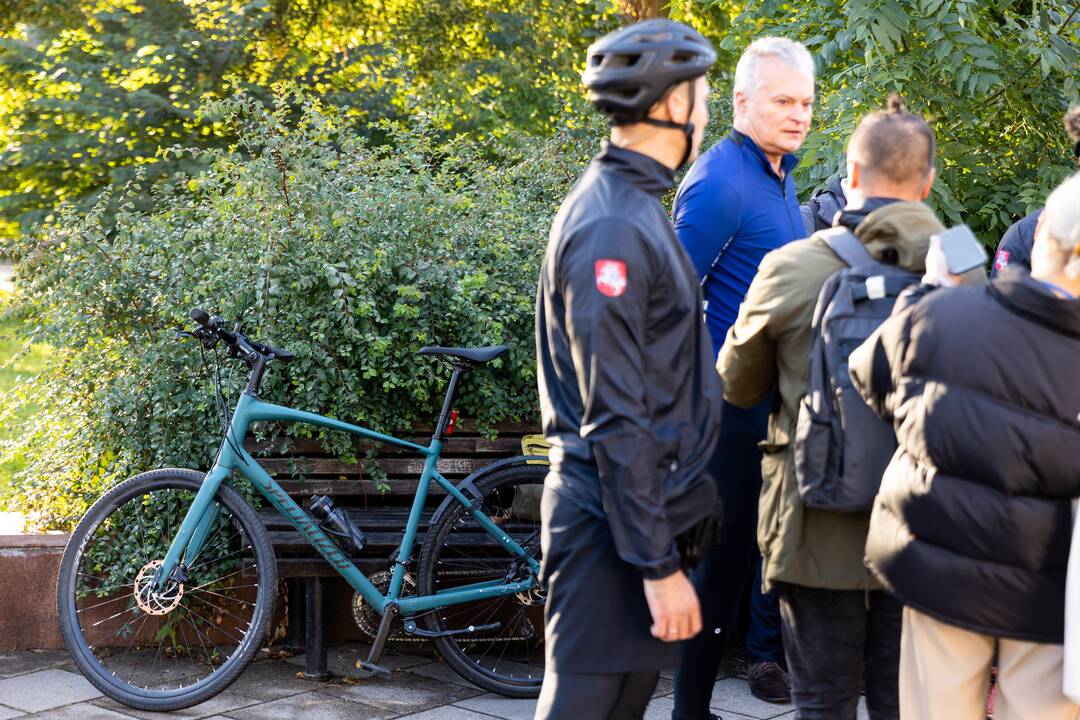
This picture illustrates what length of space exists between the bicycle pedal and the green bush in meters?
0.87

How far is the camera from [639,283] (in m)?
2.40

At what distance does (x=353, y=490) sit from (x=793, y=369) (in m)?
2.46

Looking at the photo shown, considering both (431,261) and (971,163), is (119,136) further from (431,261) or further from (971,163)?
(971,163)

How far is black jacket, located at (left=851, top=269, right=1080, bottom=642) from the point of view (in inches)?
97.7

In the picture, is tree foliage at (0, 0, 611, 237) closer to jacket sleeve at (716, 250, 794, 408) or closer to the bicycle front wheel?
the bicycle front wheel

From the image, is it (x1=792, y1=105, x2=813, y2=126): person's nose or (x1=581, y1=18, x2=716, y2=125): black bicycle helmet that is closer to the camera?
(x1=581, y1=18, x2=716, y2=125): black bicycle helmet

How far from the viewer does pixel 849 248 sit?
2963 millimetres

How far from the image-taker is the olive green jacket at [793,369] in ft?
9.48

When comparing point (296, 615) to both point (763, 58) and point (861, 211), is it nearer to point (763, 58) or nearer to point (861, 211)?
point (763, 58)

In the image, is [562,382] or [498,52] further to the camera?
[498,52]

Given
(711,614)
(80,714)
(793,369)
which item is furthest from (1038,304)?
(80,714)

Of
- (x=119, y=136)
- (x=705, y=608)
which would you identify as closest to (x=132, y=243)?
(x=705, y=608)

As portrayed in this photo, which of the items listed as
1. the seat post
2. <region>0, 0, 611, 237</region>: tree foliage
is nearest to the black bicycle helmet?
the seat post

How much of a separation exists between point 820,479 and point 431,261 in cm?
268
